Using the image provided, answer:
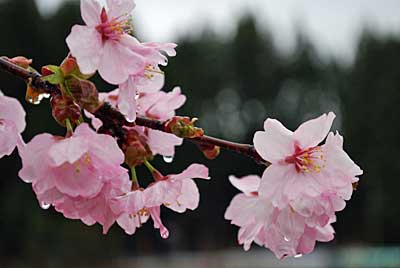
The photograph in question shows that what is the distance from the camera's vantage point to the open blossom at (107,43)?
0.54 metres

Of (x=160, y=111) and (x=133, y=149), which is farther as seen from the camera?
(x=160, y=111)

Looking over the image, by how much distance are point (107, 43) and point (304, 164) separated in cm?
20

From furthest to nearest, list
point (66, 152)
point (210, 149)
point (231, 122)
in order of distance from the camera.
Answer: point (231, 122) < point (210, 149) < point (66, 152)

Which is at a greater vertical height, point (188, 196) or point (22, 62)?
point (22, 62)

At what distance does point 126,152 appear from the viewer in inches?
23.8

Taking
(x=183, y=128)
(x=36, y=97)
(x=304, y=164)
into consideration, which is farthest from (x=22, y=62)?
(x=304, y=164)

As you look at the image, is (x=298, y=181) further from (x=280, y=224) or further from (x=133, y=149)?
(x=133, y=149)

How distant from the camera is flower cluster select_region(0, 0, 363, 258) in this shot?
0.54 metres

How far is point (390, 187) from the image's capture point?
15.7m

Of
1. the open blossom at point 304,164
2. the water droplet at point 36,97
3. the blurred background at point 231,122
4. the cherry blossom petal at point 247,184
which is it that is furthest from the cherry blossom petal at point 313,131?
the blurred background at point 231,122

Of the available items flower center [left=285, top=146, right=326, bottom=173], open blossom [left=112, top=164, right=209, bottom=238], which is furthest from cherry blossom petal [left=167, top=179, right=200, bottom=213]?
flower center [left=285, top=146, right=326, bottom=173]

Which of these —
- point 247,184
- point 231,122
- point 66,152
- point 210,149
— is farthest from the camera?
point 231,122

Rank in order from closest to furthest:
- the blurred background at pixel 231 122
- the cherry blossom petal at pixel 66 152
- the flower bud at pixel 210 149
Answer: the cherry blossom petal at pixel 66 152 < the flower bud at pixel 210 149 < the blurred background at pixel 231 122

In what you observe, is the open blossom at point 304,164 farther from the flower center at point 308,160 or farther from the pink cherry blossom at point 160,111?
the pink cherry blossom at point 160,111
